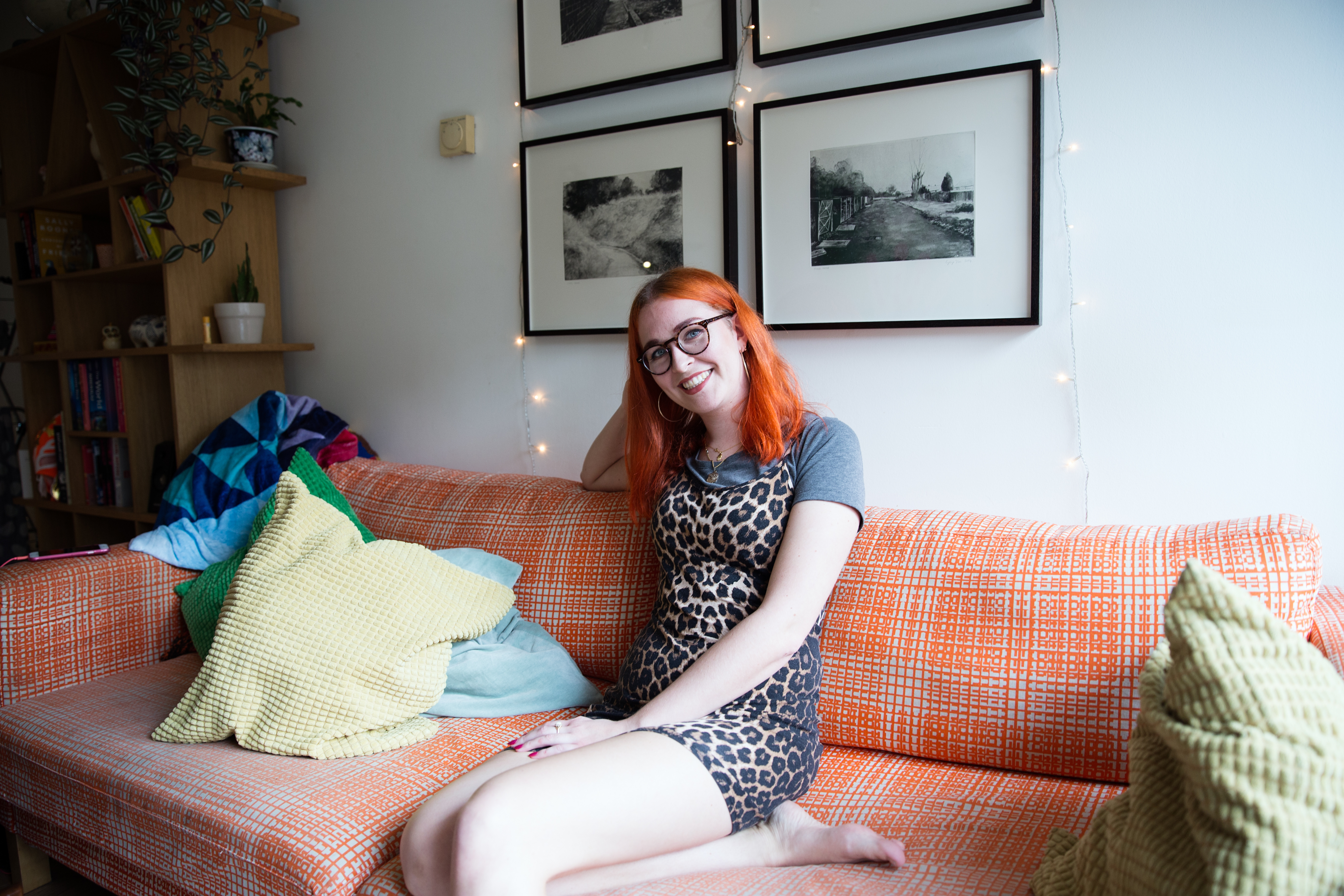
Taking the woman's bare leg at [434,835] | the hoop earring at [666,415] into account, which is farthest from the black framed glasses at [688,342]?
the woman's bare leg at [434,835]

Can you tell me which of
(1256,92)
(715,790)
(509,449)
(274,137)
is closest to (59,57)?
(274,137)

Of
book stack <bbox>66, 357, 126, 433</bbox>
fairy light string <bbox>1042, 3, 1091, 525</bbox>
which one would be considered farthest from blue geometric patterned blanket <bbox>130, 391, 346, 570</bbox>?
fairy light string <bbox>1042, 3, 1091, 525</bbox>

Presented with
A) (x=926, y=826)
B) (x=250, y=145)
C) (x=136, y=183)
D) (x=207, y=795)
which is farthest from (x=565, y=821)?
(x=136, y=183)

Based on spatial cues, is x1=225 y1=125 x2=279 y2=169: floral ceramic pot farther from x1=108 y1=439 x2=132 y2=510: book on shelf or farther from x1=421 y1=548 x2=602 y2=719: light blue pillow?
x1=421 y1=548 x2=602 y2=719: light blue pillow

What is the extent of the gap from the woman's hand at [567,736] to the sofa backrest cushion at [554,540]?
39 centimetres

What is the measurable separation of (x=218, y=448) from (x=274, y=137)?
954 millimetres

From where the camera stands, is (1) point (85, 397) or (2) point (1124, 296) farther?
(1) point (85, 397)

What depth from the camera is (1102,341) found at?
1571 millimetres

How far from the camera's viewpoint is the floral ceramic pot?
2504 mm

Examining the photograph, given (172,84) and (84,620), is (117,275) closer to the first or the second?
(172,84)

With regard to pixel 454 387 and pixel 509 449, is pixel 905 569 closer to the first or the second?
pixel 509 449

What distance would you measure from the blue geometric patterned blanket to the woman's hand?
0.98 m

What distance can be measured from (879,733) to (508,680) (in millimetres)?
640

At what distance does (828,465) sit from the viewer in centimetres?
133
